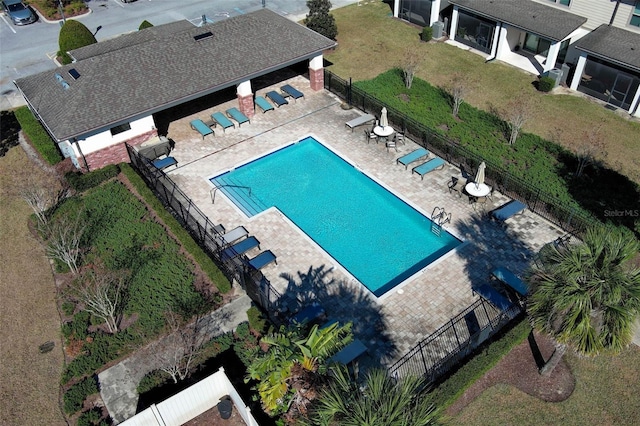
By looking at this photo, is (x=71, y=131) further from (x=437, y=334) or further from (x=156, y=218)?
(x=437, y=334)

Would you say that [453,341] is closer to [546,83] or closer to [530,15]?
[546,83]

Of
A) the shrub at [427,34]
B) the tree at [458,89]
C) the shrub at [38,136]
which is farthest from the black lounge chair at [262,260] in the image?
the shrub at [427,34]

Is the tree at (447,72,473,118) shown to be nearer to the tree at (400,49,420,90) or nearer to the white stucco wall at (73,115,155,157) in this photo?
the tree at (400,49,420,90)

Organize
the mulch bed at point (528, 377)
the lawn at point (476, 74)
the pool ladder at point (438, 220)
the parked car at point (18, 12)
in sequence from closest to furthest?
the mulch bed at point (528, 377), the pool ladder at point (438, 220), the lawn at point (476, 74), the parked car at point (18, 12)

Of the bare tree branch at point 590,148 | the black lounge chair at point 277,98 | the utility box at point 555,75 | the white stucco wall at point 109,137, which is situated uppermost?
the white stucco wall at point 109,137

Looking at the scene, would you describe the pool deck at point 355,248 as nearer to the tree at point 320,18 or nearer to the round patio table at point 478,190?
the round patio table at point 478,190

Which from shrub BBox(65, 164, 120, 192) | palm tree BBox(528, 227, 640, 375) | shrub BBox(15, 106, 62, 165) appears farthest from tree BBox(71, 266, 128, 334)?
palm tree BBox(528, 227, 640, 375)

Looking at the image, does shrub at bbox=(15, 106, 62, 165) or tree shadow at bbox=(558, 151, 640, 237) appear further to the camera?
shrub at bbox=(15, 106, 62, 165)

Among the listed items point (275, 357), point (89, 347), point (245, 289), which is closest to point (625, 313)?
point (275, 357)
